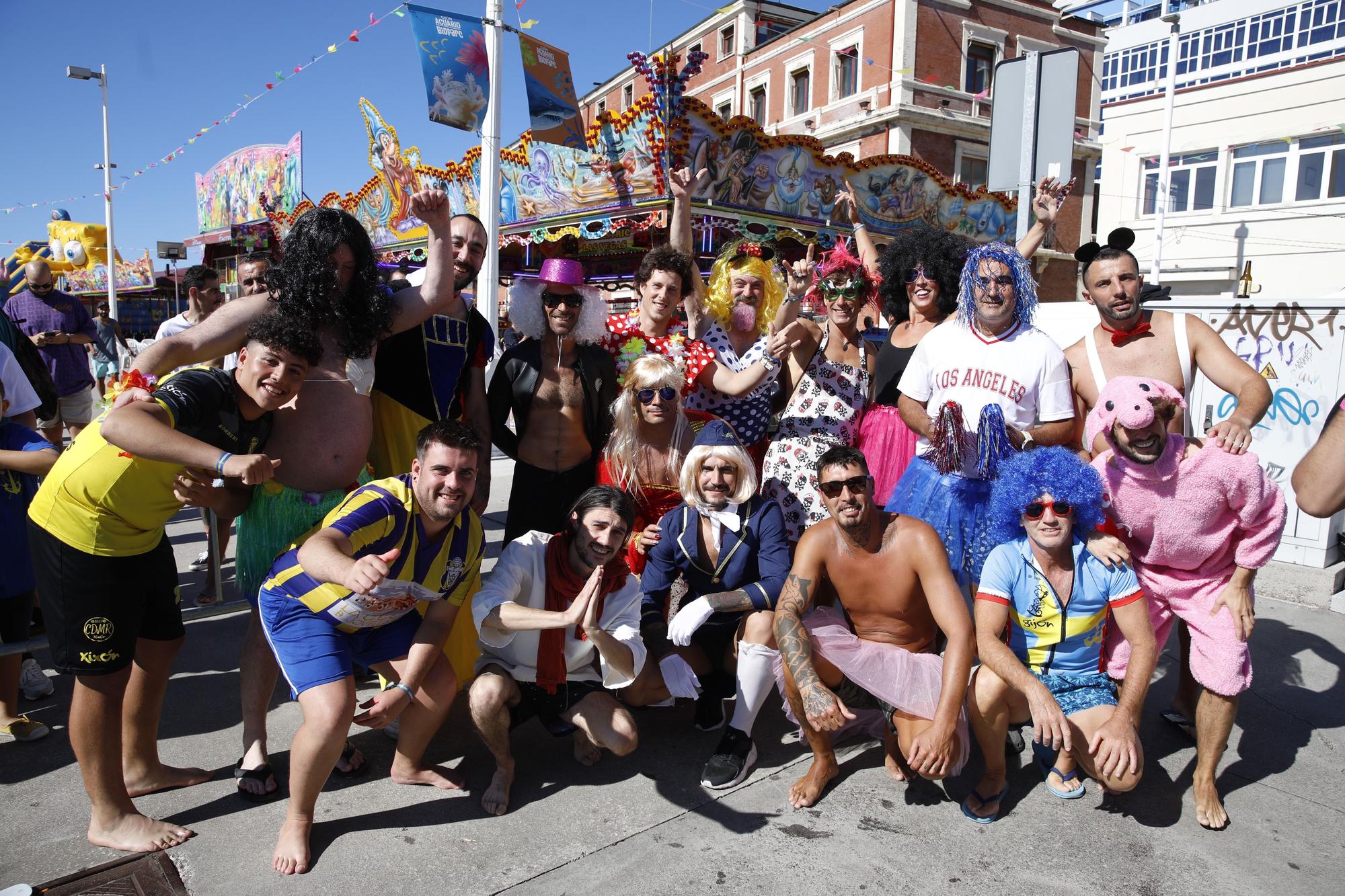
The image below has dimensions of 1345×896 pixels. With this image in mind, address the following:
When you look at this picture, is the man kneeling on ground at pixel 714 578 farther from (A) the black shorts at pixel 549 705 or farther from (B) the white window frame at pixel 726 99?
(B) the white window frame at pixel 726 99

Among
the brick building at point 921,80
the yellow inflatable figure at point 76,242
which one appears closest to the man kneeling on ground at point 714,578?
the yellow inflatable figure at point 76,242

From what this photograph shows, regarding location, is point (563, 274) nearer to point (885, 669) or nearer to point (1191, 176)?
point (885, 669)

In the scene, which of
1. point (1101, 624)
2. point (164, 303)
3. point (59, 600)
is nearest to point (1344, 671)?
point (1101, 624)

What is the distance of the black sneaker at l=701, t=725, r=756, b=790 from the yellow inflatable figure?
1886 cm

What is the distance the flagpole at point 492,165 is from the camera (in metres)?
8.26

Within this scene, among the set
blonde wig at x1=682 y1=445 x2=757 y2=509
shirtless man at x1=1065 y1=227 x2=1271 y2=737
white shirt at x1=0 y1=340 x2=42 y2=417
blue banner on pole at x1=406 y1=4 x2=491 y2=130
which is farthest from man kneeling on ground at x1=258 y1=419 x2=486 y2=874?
blue banner on pole at x1=406 y1=4 x2=491 y2=130

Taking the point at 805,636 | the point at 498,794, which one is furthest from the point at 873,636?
the point at 498,794

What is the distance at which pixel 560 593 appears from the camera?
9.80ft

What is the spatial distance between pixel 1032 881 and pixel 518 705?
1701 mm

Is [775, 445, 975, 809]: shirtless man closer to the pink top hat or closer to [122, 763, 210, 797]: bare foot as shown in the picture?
the pink top hat

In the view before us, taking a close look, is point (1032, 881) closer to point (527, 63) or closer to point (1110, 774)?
point (1110, 774)

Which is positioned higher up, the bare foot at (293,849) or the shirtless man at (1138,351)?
the shirtless man at (1138,351)

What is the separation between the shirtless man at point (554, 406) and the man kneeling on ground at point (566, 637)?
57 centimetres

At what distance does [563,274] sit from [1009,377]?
1.89 m
